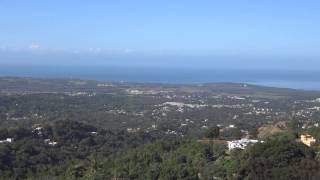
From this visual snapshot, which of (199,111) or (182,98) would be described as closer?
(199,111)

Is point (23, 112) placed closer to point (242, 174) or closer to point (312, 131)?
point (312, 131)

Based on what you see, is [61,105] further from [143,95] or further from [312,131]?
[312,131]

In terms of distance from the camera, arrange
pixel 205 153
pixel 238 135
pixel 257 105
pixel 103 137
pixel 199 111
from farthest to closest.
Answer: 1. pixel 257 105
2. pixel 199 111
3. pixel 103 137
4. pixel 238 135
5. pixel 205 153

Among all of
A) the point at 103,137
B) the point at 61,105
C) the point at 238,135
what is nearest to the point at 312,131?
the point at 238,135

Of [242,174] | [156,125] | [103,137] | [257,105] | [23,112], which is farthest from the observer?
[257,105]

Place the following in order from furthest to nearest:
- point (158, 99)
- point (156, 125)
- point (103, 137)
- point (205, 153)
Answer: point (158, 99) → point (156, 125) → point (103, 137) → point (205, 153)

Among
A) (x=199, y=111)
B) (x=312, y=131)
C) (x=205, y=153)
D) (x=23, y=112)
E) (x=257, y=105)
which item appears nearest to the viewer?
(x=205, y=153)

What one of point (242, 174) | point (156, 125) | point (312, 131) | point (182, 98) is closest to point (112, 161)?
point (242, 174)

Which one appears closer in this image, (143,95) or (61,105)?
(61,105)
